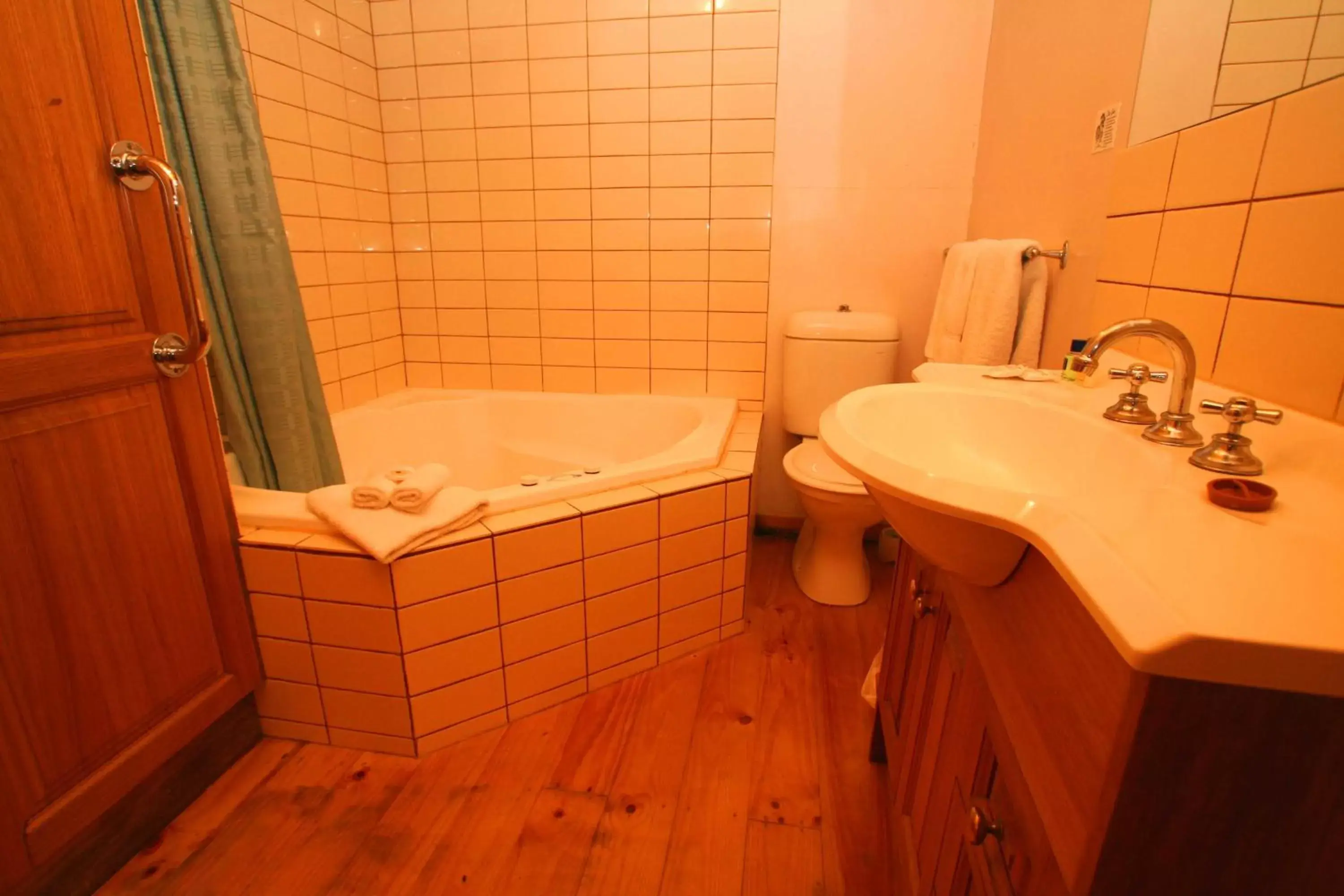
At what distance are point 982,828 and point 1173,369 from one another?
0.57m

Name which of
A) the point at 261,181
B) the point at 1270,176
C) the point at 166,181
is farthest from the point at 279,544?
the point at 1270,176

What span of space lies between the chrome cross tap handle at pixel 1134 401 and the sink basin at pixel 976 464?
3 cm

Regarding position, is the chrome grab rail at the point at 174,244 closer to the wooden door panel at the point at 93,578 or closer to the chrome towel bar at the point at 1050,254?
the wooden door panel at the point at 93,578

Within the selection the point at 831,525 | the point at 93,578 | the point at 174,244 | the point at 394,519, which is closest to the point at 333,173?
the point at 174,244

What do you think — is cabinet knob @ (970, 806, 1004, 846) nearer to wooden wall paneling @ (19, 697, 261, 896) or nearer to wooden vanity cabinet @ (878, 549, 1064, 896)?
wooden vanity cabinet @ (878, 549, 1064, 896)

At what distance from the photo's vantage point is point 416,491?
4.40 ft

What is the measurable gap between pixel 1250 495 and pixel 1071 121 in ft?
4.10

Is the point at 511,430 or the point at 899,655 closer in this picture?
the point at 899,655

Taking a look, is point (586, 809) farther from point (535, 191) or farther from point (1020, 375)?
point (535, 191)

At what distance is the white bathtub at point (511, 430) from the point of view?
216cm

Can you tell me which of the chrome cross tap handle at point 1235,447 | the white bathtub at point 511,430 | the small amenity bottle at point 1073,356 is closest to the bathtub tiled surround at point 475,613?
the white bathtub at point 511,430

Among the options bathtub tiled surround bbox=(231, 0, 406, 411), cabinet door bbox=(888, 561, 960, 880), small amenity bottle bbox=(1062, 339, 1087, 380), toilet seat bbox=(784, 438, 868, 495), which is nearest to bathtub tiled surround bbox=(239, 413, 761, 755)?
toilet seat bbox=(784, 438, 868, 495)

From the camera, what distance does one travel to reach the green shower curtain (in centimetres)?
140

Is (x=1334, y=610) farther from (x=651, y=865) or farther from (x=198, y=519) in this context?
(x=198, y=519)
